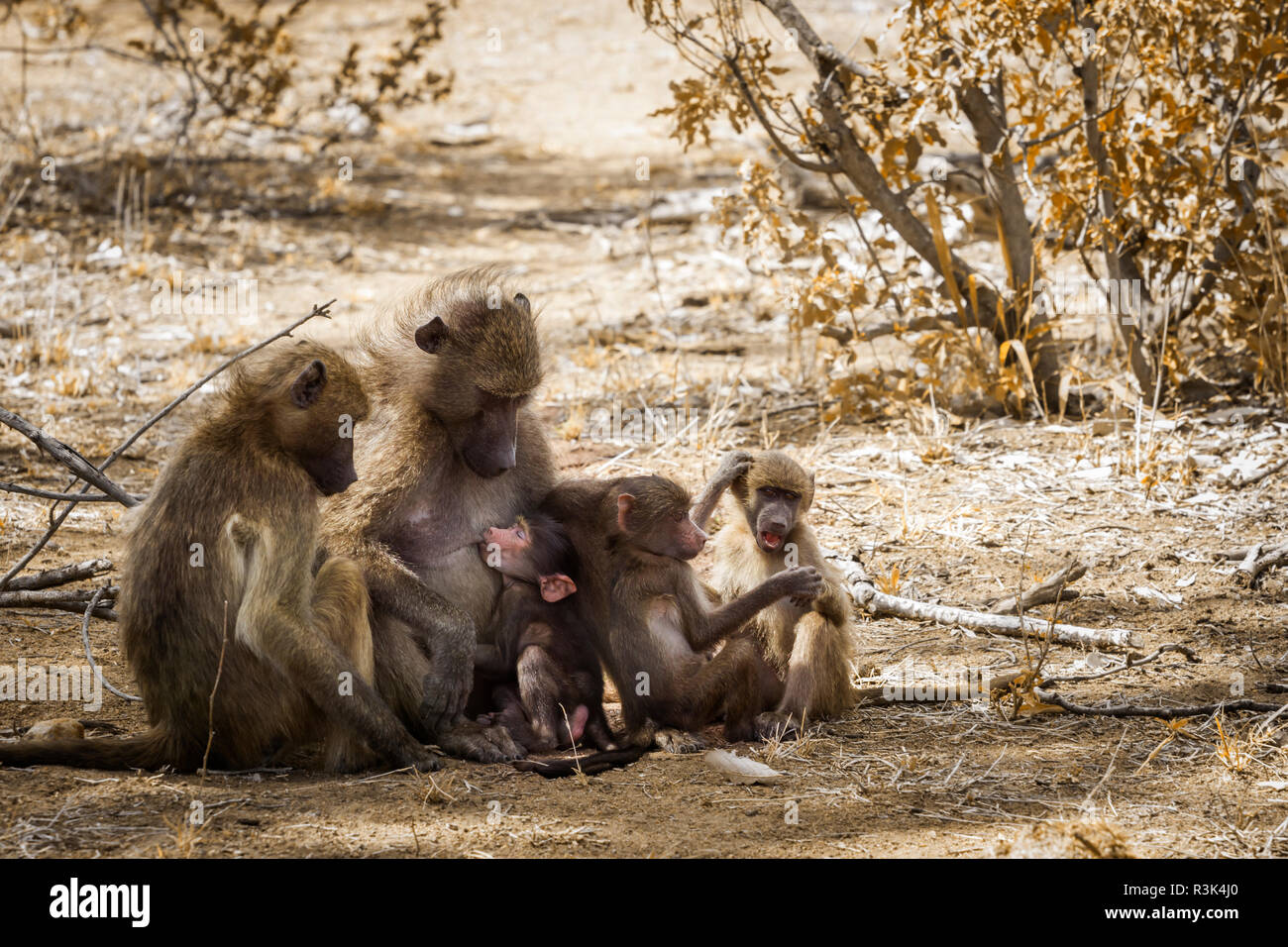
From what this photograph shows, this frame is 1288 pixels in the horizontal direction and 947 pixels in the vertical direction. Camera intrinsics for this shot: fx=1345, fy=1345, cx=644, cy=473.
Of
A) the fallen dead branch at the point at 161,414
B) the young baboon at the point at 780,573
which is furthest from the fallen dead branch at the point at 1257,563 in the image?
the fallen dead branch at the point at 161,414

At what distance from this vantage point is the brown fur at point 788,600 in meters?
4.04

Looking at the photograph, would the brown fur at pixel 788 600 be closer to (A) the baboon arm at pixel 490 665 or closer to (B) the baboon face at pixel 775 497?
(B) the baboon face at pixel 775 497

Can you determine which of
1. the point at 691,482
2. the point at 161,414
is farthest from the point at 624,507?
the point at 691,482

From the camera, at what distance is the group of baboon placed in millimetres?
3467

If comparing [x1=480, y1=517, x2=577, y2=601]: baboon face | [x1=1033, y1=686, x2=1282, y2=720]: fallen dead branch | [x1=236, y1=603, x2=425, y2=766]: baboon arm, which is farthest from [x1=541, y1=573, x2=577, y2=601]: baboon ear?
[x1=1033, y1=686, x2=1282, y2=720]: fallen dead branch

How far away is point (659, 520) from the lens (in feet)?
13.5

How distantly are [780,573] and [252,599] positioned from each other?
5.11 feet

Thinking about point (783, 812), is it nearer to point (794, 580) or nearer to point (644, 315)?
point (794, 580)

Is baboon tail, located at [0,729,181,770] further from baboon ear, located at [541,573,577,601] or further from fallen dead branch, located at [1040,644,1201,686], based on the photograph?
fallen dead branch, located at [1040,644,1201,686]

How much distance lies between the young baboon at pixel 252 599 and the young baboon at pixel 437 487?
9.3 inches

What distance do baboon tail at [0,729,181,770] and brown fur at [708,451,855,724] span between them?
1773mm

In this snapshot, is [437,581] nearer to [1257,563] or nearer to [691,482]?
[691,482]

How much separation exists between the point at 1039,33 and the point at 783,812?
12.2ft

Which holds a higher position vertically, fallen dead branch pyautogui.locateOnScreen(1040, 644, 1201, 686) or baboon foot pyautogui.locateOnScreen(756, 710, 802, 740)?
fallen dead branch pyautogui.locateOnScreen(1040, 644, 1201, 686)
